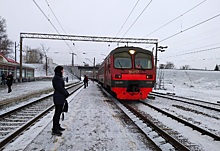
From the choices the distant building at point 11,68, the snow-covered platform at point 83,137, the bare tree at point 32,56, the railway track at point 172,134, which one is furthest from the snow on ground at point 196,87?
the bare tree at point 32,56

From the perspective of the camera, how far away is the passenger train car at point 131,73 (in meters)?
13.3

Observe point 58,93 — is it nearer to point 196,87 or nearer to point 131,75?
point 131,75

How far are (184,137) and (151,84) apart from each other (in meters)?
7.57

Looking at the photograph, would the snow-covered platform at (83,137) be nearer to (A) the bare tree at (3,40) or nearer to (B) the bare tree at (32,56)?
(A) the bare tree at (3,40)

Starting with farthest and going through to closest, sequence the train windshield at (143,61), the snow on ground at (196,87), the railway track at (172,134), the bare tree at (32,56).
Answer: the bare tree at (32,56) → the snow on ground at (196,87) → the train windshield at (143,61) → the railway track at (172,134)

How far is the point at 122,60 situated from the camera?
13891mm

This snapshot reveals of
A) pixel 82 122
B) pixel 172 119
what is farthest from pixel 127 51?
pixel 82 122

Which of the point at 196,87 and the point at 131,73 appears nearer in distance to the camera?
the point at 131,73

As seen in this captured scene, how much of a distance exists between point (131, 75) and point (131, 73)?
0.14 m

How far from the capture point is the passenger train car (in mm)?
13328


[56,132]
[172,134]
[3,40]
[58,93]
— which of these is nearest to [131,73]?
[172,134]

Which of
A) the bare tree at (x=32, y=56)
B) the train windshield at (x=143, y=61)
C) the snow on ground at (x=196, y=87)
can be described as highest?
the bare tree at (x=32, y=56)

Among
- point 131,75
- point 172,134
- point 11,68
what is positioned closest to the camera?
point 172,134

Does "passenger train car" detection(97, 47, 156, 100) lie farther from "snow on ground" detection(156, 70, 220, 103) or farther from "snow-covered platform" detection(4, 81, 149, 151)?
"snow on ground" detection(156, 70, 220, 103)
